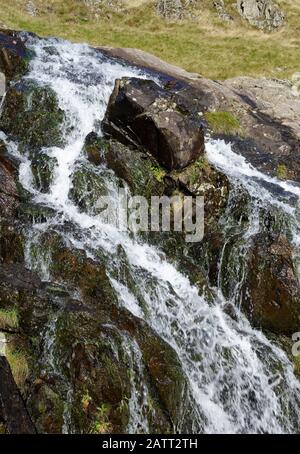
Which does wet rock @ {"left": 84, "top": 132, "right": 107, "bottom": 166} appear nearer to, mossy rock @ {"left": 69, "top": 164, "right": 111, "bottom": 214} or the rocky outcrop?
mossy rock @ {"left": 69, "top": 164, "right": 111, "bottom": 214}

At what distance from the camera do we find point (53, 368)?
11.3m

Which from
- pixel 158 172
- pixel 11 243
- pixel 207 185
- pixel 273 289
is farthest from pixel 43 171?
pixel 273 289

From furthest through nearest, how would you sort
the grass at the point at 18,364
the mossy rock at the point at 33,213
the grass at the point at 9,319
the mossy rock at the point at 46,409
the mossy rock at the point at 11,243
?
the mossy rock at the point at 33,213 → the mossy rock at the point at 11,243 → the grass at the point at 9,319 → the grass at the point at 18,364 → the mossy rock at the point at 46,409

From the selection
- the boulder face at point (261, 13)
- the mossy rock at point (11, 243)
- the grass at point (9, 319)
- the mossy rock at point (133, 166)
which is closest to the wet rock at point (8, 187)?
the mossy rock at point (11, 243)

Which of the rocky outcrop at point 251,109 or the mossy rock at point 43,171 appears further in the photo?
the rocky outcrop at point 251,109

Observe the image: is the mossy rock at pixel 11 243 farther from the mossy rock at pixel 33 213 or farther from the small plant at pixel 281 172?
the small plant at pixel 281 172

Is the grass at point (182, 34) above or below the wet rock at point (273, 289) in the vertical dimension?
above

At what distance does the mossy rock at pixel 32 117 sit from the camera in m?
20.0

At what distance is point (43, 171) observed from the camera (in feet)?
60.3

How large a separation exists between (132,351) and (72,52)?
22.1 m

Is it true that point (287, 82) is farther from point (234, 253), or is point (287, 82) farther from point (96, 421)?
point (96, 421)

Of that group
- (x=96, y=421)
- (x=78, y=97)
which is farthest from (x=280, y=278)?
(x=78, y=97)

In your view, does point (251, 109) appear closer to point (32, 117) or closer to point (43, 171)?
point (32, 117)

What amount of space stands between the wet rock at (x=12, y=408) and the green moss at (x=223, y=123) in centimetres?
1792
